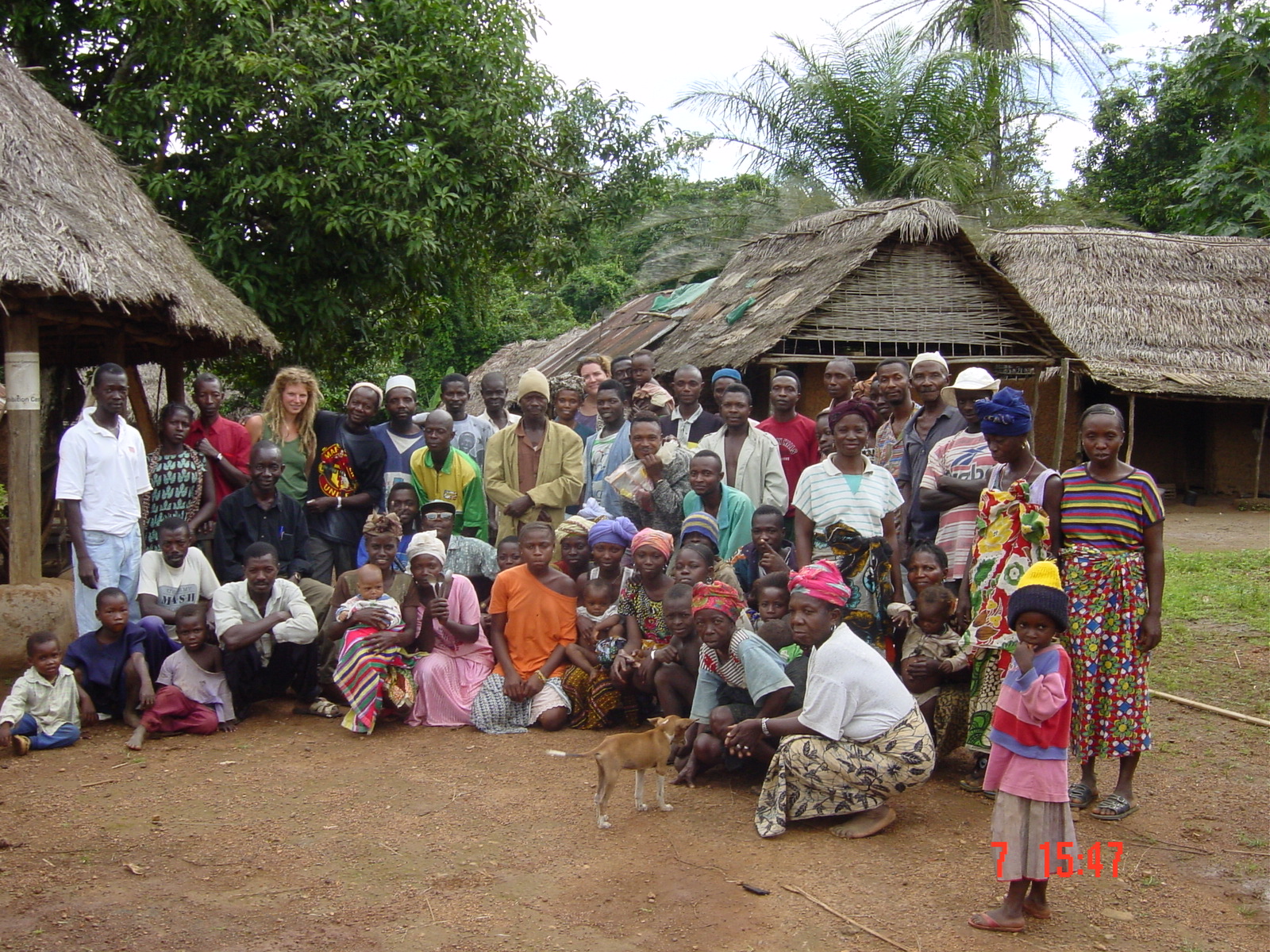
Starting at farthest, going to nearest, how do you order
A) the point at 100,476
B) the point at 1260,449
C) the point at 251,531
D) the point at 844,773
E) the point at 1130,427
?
1. the point at 1260,449
2. the point at 1130,427
3. the point at 251,531
4. the point at 100,476
5. the point at 844,773

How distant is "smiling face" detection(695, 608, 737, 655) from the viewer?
4949mm

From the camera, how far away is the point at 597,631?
19.7 feet

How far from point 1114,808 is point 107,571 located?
5.30m

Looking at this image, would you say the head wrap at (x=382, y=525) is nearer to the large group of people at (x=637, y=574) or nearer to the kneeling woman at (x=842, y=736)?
the large group of people at (x=637, y=574)

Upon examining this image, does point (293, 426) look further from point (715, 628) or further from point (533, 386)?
point (715, 628)

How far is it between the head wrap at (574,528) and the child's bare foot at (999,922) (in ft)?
10.7

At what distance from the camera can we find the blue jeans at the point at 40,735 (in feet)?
18.2

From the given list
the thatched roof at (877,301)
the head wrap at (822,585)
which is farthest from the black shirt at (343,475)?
the thatched roof at (877,301)

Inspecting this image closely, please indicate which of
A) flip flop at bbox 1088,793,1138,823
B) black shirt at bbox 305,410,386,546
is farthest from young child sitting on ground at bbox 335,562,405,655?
flip flop at bbox 1088,793,1138,823

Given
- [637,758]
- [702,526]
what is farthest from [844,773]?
[702,526]

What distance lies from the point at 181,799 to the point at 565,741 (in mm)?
1861

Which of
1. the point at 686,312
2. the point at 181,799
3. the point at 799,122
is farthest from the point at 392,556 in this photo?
the point at 799,122

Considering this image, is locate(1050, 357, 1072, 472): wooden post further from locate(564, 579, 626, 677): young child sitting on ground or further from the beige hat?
locate(564, 579, 626, 677): young child sitting on ground

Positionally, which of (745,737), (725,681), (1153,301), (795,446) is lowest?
(745,737)
